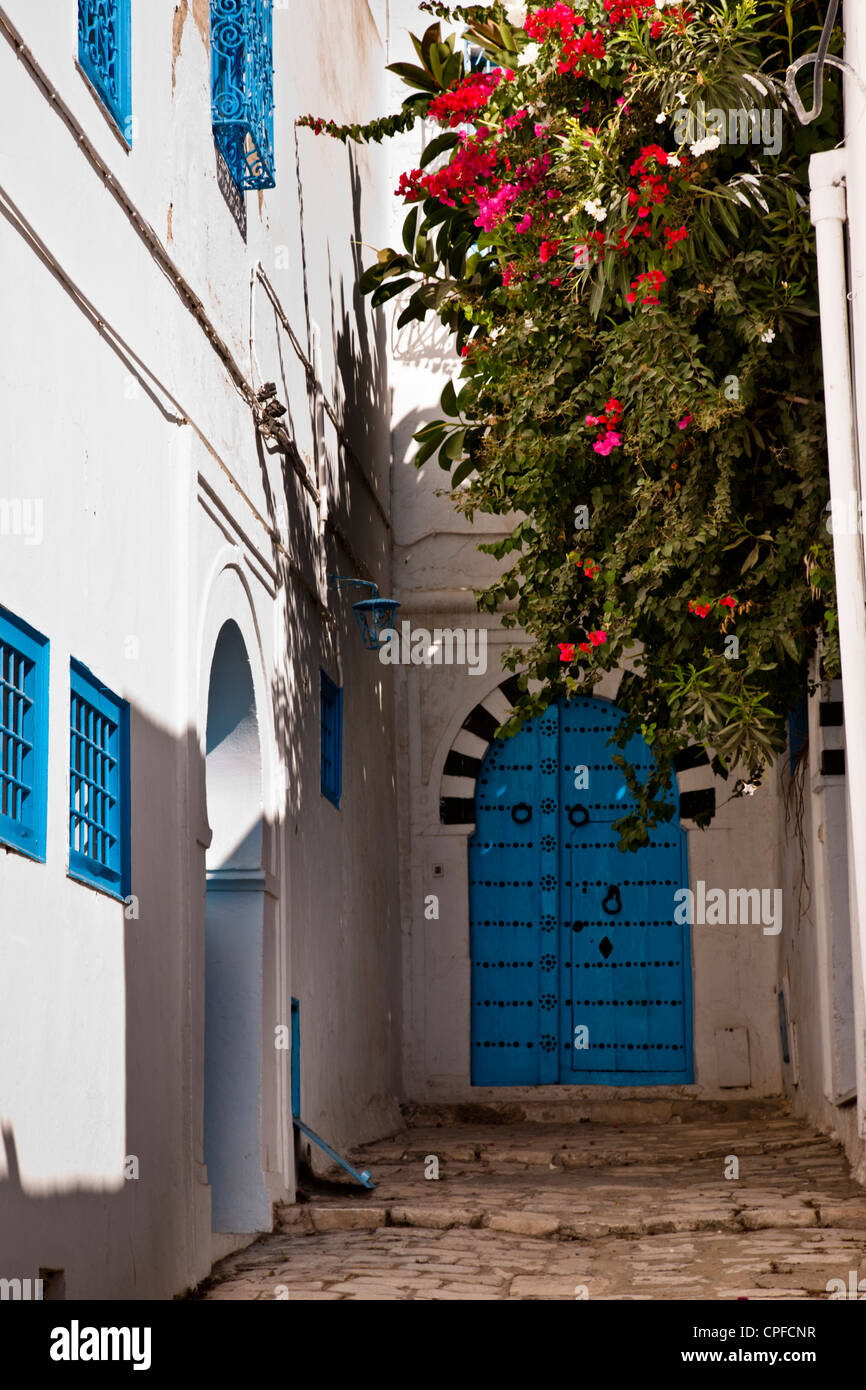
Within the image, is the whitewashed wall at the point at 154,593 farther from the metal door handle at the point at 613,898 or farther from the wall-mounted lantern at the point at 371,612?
the metal door handle at the point at 613,898

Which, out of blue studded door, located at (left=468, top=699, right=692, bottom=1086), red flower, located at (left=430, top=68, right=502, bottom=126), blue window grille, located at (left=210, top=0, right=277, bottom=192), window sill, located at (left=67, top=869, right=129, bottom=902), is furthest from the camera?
blue studded door, located at (left=468, top=699, right=692, bottom=1086)

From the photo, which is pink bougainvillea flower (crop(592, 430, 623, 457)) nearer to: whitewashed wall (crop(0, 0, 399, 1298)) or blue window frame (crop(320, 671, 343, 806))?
whitewashed wall (crop(0, 0, 399, 1298))

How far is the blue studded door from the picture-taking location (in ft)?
39.0

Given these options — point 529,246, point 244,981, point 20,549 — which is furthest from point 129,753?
point 529,246

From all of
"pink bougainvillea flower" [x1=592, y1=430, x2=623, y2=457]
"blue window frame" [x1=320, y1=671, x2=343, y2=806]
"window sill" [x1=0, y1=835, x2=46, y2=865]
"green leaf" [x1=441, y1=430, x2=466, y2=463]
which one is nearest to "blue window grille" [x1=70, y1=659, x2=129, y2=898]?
"window sill" [x1=0, y1=835, x2=46, y2=865]

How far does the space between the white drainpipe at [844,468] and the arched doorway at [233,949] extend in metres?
3.04

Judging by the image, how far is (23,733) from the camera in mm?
4090

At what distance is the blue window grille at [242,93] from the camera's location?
667cm

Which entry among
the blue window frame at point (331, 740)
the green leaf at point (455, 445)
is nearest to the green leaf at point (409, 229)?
the green leaf at point (455, 445)

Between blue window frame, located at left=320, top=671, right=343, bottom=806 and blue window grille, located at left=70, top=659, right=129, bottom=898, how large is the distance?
4.10m

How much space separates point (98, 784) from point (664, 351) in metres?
2.76

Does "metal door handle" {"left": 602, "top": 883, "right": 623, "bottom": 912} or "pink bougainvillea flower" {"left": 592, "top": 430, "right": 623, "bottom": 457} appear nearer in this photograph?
"pink bougainvillea flower" {"left": 592, "top": 430, "right": 623, "bottom": 457}

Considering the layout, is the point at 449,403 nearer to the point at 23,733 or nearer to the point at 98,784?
the point at 98,784

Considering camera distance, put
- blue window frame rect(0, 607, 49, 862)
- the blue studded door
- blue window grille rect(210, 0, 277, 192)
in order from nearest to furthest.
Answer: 1. blue window frame rect(0, 607, 49, 862)
2. blue window grille rect(210, 0, 277, 192)
3. the blue studded door
